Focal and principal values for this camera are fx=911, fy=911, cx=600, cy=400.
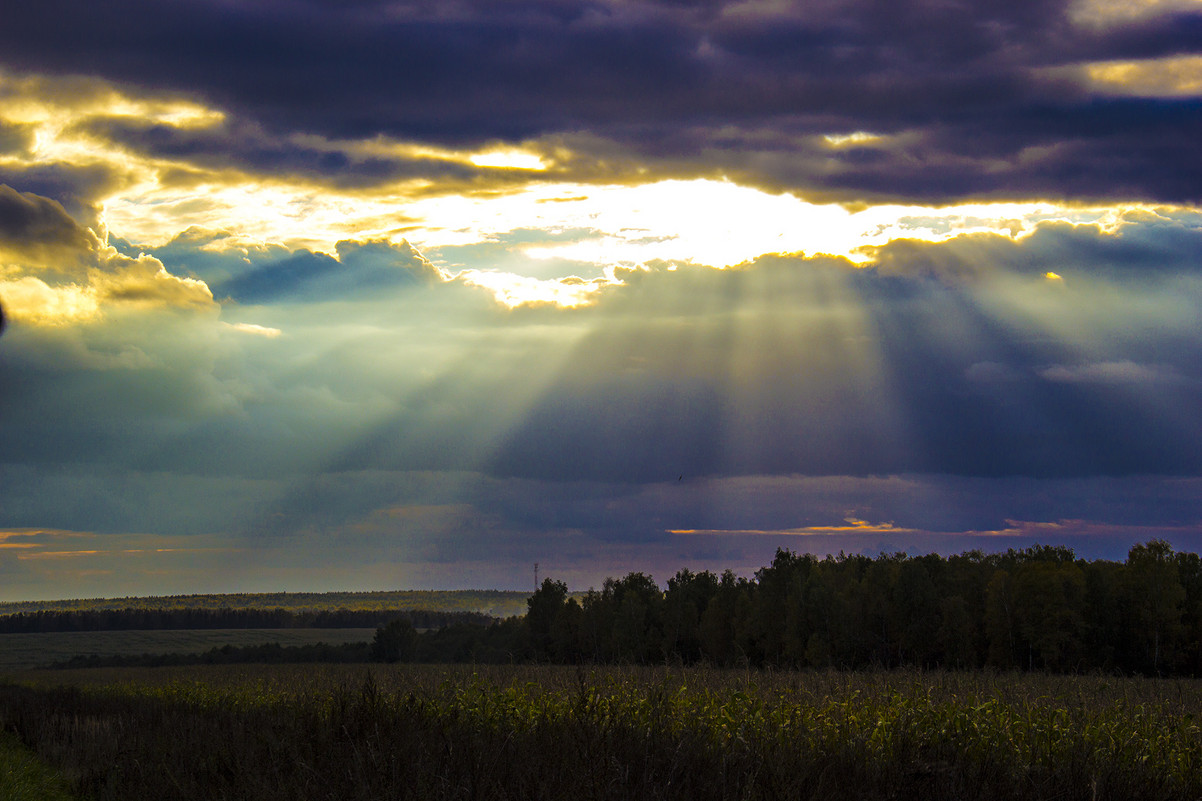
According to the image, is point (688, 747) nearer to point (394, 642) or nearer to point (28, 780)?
point (28, 780)

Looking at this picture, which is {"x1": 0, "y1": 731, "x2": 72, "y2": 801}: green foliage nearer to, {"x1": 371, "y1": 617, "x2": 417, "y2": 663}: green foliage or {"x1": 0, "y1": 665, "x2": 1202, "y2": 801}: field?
{"x1": 0, "y1": 665, "x2": 1202, "y2": 801}: field

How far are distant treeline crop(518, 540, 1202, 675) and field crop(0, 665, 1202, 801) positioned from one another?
1198 inches

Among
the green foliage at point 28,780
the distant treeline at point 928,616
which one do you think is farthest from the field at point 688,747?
the distant treeline at point 928,616

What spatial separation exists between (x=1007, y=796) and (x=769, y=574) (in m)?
88.4

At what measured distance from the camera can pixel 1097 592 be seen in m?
64.6

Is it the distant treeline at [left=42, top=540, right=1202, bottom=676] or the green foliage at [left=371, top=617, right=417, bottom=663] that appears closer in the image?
the distant treeline at [left=42, top=540, right=1202, bottom=676]

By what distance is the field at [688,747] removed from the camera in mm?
9727

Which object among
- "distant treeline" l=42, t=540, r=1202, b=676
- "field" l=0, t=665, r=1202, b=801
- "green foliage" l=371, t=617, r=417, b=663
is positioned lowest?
"green foliage" l=371, t=617, r=417, b=663

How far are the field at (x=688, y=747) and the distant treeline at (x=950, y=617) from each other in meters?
30.4

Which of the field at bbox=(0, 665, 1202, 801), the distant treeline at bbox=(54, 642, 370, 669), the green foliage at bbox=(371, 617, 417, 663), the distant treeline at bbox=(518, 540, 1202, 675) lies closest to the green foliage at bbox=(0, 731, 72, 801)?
the field at bbox=(0, 665, 1202, 801)

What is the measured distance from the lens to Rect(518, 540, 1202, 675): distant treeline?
62.2 metres

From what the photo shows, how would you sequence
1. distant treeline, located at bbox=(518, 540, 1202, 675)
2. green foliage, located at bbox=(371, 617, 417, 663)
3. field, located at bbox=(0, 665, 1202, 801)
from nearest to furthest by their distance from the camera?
field, located at bbox=(0, 665, 1202, 801) < distant treeline, located at bbox=(518, 540, 1202, 675) < green foliage, located at bbox=(371, 617, 417, 663)

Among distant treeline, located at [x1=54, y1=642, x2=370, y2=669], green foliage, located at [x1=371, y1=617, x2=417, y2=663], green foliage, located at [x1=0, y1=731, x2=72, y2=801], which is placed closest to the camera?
green foliage, located at [x1=0, y1=731, x2=72, y2=801]

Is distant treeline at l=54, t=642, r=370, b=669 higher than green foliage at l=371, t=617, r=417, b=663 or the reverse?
the reverse
